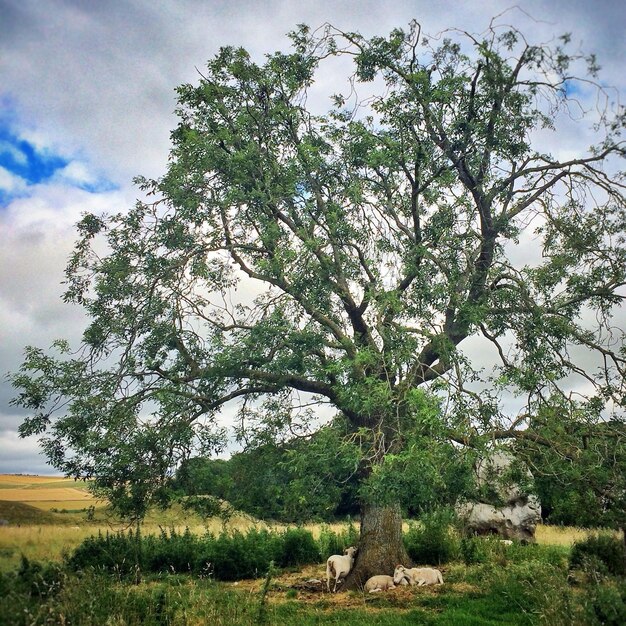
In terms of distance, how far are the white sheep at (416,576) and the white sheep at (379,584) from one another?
0.54 feet

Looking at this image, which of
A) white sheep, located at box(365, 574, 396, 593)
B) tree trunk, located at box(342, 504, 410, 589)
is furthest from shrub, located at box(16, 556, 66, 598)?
tree trunk, located at box(342, 504, 410, 589)

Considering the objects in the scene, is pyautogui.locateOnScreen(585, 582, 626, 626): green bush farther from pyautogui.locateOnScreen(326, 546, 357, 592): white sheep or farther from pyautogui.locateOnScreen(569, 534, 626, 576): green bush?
pyautogui.locateOnScreen(326, 546, 357, 592): white sheep

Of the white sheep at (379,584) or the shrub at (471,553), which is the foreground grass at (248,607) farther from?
the shrub at (471,553)

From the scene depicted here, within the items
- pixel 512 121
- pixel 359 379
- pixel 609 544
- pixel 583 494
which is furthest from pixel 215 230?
pixel 609 544

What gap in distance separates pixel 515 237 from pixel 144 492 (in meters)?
12.0

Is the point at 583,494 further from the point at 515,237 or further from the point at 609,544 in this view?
the point at 515,237

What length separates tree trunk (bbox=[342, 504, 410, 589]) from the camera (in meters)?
15.8

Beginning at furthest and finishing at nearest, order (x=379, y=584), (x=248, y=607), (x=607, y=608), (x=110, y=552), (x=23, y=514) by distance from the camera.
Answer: (x=23, y=514), (x=110, y=552), (x=379, y=584), (x=248, y=607), (x=607, y=608)

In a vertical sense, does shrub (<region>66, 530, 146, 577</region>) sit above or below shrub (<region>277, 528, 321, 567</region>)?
above

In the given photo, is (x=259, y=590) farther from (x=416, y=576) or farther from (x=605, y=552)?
(x=605, y=552)

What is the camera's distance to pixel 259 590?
1564 cm

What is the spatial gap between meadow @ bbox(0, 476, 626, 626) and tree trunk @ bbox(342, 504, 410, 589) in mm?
873

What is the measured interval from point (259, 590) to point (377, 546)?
333 centimetres

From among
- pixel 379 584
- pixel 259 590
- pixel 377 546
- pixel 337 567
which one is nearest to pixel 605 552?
pixel 377 546
